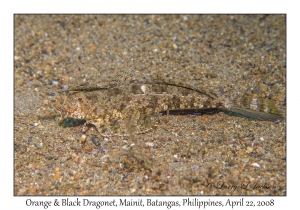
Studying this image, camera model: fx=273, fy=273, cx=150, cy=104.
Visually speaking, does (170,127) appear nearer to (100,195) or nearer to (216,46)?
(100,195)

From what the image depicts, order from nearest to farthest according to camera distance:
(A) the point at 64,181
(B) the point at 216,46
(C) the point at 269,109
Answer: (A) the point at 64,181
(C) the point at 269,109
(B) the point at 216,46

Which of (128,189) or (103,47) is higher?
(103,47)
